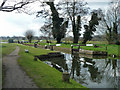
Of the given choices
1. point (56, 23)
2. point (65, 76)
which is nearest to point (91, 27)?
point (56, 23)

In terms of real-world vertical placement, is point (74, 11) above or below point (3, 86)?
above

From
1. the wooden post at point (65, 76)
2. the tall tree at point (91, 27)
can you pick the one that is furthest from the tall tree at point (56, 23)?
the wooden post at point (65, 76)

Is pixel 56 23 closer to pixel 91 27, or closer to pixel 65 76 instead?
pixel 91 27

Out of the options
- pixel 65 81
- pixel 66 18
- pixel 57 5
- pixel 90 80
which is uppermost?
pixel 57 5

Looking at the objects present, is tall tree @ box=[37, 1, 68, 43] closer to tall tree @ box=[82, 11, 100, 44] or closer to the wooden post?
tall tree @ box=[82, 11, 100, 44]

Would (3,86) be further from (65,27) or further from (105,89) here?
(65,27)

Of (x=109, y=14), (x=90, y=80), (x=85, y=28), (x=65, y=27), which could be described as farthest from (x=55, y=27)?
(x=90, y=80)

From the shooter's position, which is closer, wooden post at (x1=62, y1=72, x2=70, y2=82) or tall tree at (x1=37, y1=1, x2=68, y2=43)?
wooden post at (x1=62, y1=72, x2=70, y2=82)

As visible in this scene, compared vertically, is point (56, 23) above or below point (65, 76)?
above

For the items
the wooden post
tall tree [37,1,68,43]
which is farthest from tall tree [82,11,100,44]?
the wooden post

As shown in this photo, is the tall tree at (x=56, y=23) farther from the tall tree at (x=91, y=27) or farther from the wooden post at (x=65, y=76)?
the wooden post at (x=65, y=76)

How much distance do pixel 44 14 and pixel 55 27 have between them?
A: 618 centimetres

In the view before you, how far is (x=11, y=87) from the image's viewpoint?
7.67 meters

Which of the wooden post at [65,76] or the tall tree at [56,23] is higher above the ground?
the tall tree at [56,23]
